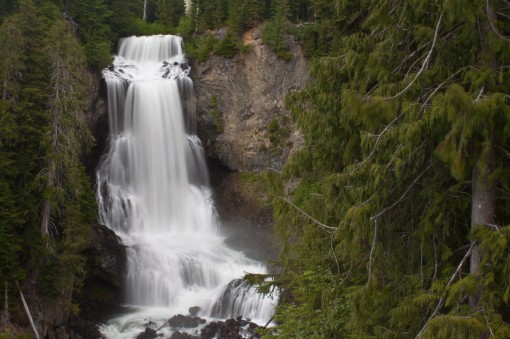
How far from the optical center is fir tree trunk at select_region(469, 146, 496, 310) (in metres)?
4.23

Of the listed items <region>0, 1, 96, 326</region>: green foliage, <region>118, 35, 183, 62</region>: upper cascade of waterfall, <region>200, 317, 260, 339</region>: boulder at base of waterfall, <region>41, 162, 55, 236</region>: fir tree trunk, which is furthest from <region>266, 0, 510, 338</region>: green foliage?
<region>118, 35, 183, 62</region>: upper cascade of waterfall

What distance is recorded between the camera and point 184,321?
15.0 m

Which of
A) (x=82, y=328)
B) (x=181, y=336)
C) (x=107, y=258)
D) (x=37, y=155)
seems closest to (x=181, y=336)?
(x=181, y=336)

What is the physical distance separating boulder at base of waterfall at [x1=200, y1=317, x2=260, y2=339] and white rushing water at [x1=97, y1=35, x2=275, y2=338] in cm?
69

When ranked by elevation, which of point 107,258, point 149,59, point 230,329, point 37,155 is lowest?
point 230,329

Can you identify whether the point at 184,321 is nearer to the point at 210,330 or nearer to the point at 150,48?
the point at 210,330

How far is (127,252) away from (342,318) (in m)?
13.6

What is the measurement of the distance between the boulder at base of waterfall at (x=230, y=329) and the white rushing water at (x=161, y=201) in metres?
0.69

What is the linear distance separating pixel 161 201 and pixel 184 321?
894 cm

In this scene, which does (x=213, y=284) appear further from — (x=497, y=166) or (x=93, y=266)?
(x=497, y=166)

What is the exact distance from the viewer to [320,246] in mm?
6422

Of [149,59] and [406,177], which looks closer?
[406,177]

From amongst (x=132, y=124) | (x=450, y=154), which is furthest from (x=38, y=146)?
(x=450, y=154)

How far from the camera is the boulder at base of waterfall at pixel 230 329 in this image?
14.1 metres
